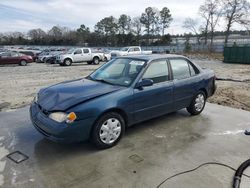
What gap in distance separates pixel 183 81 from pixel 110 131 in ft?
A: 6.91

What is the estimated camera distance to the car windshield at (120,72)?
4316mm

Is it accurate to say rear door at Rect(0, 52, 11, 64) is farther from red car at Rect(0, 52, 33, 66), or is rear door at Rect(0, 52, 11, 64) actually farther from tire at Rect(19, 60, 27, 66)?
tire at Rect(19, 60, 27, 66)

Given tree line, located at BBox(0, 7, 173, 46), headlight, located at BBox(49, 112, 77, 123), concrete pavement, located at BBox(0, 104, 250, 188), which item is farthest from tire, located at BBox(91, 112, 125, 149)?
tree line, located at BBox(0, 7, 173, 46)

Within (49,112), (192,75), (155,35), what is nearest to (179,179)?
(49,112)

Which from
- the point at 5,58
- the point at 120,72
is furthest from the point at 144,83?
the point at 5,58

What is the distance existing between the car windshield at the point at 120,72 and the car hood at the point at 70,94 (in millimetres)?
210

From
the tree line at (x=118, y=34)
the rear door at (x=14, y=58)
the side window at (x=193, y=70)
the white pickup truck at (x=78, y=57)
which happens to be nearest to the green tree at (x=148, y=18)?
the tree line at (x=118, y=34)

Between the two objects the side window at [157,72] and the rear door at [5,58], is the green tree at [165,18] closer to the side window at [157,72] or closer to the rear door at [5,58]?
the rear door at [5,58]

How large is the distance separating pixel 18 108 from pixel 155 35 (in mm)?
66583

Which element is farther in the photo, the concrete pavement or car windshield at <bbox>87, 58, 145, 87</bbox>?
car windshield at <bbox>87, 58, 145, 87</bbox>

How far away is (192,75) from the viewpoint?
17.5ft

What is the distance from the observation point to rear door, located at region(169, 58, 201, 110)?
4902mm

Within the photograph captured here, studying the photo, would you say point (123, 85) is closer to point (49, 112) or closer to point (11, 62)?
point (49, 112)

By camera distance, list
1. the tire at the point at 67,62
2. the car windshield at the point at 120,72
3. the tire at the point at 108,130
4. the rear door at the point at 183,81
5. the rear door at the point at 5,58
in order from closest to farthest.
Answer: the tire at the point at 108,130 < the car windshield at the point at 120,72 < the rear door at the point at 183,81 < the tire at the point at 67,62 < the rear door at the point at 5,58
